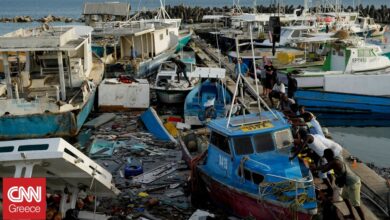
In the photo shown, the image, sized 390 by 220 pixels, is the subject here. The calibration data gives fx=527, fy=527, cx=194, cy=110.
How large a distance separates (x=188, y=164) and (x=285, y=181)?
15.5ft

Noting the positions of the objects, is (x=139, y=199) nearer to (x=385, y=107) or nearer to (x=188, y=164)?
(x=188, y=164)

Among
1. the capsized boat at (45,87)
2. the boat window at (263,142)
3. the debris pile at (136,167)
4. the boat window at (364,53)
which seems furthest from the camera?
the boat window at (364,53)

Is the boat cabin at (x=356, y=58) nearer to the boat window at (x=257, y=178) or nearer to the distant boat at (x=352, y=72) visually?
the distant boat at (x=352, y=72)

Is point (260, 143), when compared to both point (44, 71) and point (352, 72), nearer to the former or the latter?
point (44, 71)

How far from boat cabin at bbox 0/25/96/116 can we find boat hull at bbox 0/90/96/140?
9.7 inches

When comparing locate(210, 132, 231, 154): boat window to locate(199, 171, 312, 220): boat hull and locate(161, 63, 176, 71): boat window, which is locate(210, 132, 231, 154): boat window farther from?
locate(161, 63, 176, 71): boat window

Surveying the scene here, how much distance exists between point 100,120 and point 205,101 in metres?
3.95

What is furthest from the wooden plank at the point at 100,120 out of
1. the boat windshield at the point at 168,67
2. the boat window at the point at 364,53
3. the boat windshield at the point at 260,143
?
the boat window at the point at 364,53

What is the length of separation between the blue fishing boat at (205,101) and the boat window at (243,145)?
6.44 meters

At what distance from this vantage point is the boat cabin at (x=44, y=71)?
1658 cm

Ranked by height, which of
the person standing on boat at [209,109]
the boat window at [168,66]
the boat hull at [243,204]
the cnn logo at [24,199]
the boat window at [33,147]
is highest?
Result: the boat window at [33,147]

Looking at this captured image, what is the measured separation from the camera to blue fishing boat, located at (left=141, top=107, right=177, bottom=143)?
55.0 feet

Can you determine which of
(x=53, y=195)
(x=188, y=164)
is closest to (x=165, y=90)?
(x=188, y=164)

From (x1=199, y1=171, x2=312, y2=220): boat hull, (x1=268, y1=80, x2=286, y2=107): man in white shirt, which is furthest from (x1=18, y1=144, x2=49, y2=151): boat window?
(x1=268, y1=80, x2=286, y2=107): man in white shirt
